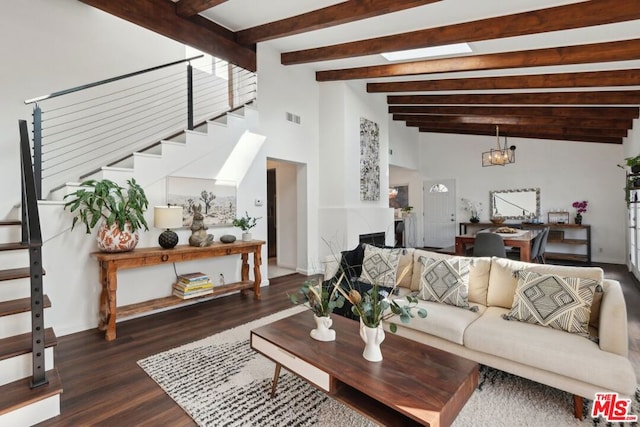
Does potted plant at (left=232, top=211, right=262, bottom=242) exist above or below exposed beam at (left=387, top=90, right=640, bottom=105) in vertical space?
below

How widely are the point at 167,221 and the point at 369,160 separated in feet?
13.9

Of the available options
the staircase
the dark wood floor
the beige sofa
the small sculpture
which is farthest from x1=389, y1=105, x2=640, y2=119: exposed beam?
the staircase

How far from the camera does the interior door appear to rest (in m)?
8.79

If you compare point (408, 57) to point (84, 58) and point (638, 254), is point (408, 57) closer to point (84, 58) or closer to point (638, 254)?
point (84, 58)

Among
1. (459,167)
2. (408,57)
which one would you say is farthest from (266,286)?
(459,167)

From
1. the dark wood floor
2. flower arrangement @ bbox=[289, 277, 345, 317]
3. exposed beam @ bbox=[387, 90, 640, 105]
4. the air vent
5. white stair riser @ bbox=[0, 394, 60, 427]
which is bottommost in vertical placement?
the dark wood floor

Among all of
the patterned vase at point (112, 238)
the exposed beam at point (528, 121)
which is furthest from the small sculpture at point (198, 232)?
the exposed beam at point (528, 121)

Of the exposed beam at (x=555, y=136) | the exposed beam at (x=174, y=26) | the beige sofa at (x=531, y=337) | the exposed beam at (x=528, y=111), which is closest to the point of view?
the beige sofa at (x=531, y=337)

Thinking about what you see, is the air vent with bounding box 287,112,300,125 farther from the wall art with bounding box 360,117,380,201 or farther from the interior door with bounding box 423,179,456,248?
the interior door with bounding box 423,179,456,248

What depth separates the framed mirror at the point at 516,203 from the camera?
24.9 ft

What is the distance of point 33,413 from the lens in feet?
6.00

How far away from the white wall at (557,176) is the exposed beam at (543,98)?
2690mm

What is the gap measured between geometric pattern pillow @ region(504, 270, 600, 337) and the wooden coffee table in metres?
0.89

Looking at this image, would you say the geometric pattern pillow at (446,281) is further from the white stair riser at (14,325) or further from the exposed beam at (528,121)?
the exposed beam at (528,121)
